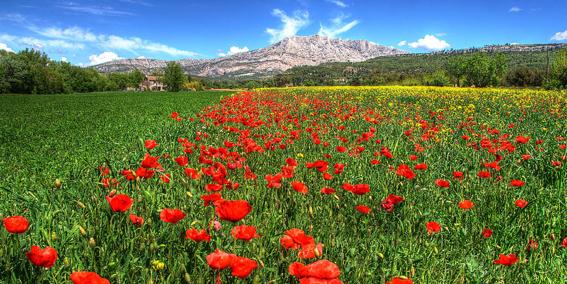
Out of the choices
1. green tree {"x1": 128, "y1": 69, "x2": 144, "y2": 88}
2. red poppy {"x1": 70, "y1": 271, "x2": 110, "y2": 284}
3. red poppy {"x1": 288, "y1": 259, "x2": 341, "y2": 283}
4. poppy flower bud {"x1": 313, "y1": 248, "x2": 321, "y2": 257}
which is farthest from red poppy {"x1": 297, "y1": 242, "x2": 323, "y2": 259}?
green tree {"x1": 128, "y1": 69, "x2": 144, "y2": 88}

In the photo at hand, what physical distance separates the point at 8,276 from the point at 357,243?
7.18ft

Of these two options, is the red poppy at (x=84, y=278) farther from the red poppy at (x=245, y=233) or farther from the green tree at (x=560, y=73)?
the green tree at (x=560, y=73)

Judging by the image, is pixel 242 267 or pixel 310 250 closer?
pixel 242 267

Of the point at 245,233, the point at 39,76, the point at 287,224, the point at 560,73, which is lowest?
the point at 287,224

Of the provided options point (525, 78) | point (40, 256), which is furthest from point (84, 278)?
point (525, 78)

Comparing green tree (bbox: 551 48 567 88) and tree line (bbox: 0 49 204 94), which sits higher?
tree line (bbox: 0 49 204 94)

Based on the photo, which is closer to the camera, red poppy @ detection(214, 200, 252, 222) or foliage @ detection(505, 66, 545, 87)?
red poppy @ detection(214, 200, 252, 222)

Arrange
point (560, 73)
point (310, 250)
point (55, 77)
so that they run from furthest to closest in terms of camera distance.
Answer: point (55, 77)
point (560, 73)
point (310, 250)

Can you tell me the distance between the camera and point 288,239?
1685mm

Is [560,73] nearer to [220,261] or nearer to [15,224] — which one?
[220,261]

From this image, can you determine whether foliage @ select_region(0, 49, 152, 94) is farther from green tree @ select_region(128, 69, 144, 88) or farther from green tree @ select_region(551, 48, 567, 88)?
green tree @ select_region(551, 48, 567, 88)

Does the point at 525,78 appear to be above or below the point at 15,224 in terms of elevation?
above

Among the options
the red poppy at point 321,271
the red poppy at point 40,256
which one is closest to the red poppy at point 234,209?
the red poppy at point 321,271

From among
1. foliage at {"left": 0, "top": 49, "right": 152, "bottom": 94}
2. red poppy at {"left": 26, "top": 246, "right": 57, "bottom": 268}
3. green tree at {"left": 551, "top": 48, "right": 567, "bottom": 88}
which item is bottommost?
red poppy at {"left": 26, "top": 246, "right": 57, "bottom": 268}
